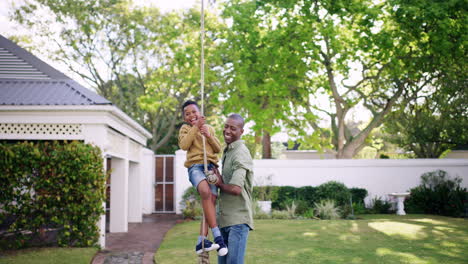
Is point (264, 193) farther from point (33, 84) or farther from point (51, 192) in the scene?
point (33, 84)

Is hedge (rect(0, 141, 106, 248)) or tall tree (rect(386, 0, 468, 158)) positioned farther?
tall tree (rect(386, 0, 468, 158))

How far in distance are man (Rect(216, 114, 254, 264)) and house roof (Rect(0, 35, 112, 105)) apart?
576 centimetres

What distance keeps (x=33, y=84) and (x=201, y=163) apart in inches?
288

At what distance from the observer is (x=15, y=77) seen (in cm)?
Result: 994

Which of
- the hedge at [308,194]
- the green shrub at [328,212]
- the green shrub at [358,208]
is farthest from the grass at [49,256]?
the green shrub at [358,208]

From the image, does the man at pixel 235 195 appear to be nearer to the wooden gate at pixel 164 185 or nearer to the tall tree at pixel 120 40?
the wooden gate at pixel 164 185

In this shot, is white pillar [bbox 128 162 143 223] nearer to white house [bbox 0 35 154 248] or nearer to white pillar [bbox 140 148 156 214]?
white house [bbox 0 35 154 248]

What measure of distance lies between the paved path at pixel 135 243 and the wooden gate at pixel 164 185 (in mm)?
2841

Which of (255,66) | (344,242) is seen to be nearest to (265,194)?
(255,66)

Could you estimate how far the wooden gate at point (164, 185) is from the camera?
16.9 metres

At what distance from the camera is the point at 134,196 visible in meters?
13.9

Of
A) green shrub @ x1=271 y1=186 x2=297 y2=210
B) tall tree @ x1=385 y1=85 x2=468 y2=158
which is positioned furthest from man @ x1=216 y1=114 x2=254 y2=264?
tall tree @ x1=385 y1=85 x2=468 y2=158

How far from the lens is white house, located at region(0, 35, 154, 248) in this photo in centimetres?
874

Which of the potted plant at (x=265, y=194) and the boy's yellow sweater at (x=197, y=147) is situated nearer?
the boy's yellow sweater at (x=197, y=147)
